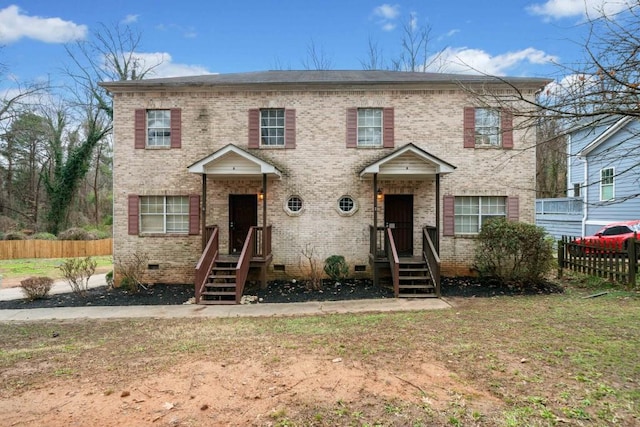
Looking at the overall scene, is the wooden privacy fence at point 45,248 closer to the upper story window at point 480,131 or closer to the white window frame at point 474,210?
the white window frame at point 474,210

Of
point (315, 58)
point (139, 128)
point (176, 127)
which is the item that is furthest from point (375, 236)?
point (315, 58)

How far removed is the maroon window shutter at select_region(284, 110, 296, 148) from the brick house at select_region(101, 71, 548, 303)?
0.03 meters

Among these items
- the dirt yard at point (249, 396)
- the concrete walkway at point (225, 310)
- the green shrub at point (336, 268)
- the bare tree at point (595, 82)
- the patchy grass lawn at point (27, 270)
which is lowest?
the patchy grass lawn at point (27, 270)

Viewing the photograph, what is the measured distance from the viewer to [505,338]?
209 inches

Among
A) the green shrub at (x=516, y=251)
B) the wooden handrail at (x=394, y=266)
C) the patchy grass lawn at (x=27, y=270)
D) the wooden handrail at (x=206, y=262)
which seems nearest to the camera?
the wooden handrail at (x=206, y=262)

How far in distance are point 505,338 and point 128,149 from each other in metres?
11.9

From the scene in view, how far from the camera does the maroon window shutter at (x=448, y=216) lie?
11164mm

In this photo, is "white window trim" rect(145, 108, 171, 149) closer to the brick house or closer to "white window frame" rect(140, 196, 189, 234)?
the brick house

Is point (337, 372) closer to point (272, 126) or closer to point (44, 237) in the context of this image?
point (272, 126)

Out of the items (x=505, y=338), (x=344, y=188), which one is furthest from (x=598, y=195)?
(x=505, y=338)

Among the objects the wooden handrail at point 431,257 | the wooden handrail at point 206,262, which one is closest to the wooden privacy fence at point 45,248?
Answer: the wooden handrail at point 206,262

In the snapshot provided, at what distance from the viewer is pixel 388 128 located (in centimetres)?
1120

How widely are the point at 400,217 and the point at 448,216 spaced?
156 cm

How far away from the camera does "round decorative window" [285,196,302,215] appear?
11.2 meters
